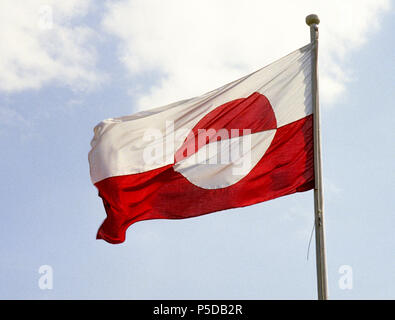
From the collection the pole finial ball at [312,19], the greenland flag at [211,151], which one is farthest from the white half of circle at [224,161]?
the pole finial ball at [312,19]

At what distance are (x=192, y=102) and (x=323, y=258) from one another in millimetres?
4284

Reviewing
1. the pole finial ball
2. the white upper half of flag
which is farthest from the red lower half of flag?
the pole finial ball

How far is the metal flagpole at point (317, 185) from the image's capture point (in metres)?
11.4

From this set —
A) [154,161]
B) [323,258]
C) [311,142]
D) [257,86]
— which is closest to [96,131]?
[154,161]

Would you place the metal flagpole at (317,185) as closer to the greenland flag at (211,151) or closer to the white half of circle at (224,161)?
the greenland flag at (211,151)

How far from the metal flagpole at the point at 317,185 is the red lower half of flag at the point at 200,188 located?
0.89 ft

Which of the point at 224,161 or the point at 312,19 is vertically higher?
the point at 312,19

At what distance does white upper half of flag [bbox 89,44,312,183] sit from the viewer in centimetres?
1355

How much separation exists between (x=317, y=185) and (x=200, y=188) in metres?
2.21

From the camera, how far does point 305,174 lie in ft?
42.0

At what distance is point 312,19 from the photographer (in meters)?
13.6

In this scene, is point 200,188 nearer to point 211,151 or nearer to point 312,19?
point 211,151

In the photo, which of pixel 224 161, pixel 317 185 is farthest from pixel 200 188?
pixel 317 185

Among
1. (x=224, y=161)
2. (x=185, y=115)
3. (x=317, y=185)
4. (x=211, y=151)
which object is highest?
(x=185, y=115)
